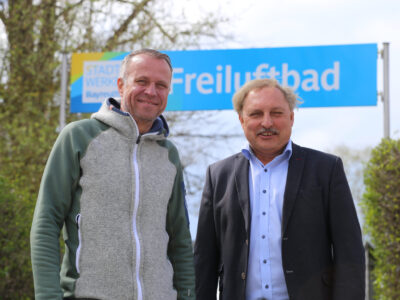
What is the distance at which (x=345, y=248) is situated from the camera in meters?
3.01

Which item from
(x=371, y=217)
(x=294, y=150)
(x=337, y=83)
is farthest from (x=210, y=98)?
(x=294, y=150)

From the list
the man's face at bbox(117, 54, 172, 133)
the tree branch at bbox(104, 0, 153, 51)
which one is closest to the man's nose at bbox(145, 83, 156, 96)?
the man's face at bbox(117, 54, 172, 133)

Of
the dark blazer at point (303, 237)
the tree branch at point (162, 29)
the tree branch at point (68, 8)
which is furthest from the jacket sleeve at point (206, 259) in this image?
the tree branch at point (162, 29)

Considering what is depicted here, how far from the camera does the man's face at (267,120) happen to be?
316 cm

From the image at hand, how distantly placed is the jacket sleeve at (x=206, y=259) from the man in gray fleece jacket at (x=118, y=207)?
403mm

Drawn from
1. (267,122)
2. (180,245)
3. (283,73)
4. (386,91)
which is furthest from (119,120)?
(386,91)

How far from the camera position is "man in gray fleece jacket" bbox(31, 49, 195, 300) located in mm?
2473

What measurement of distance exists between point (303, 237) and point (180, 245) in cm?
70

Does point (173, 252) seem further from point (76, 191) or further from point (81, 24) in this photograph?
point (81, 24)

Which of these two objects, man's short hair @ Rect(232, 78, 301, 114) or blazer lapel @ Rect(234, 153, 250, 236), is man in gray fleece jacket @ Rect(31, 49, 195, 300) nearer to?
blazer lapel @ Rect(234, 153, 250, 236)

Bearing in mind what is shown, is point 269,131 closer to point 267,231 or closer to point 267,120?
point 267,120

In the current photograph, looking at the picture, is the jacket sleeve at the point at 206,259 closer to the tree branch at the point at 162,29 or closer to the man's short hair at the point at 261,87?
the man's short hair at the point at 261,87

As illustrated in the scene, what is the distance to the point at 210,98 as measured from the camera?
7520 mm

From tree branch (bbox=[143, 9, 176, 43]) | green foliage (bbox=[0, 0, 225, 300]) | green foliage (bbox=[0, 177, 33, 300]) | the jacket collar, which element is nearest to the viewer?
the jacket collar
